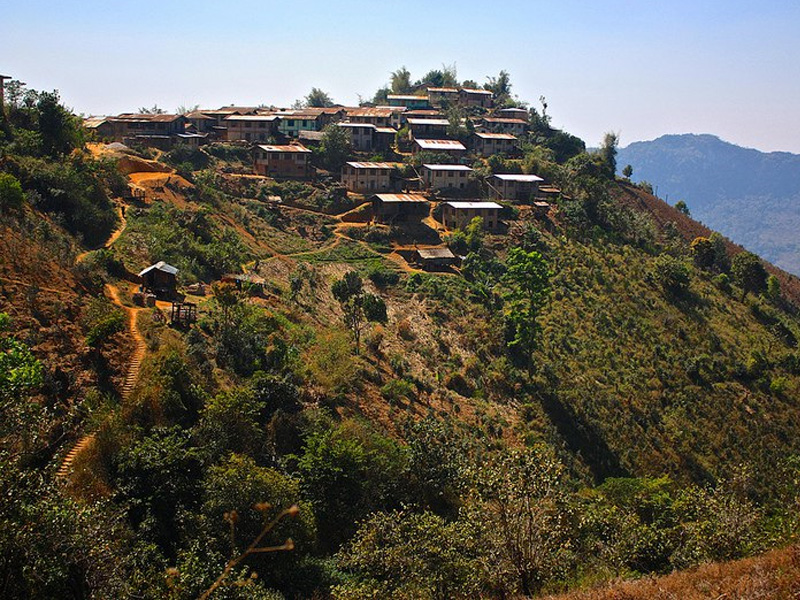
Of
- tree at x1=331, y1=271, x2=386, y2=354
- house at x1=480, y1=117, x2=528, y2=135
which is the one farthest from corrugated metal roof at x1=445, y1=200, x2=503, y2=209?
house at x1=480, y1=117, x2=528, y2=135

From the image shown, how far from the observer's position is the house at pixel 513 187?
66.4m

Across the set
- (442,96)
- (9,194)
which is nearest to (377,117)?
(442,96)

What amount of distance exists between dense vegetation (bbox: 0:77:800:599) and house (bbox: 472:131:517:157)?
7521mm

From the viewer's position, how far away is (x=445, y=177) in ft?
216

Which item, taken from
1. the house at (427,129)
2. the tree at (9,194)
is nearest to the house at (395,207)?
the house at (427,129)

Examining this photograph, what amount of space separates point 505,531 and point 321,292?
1193 inches

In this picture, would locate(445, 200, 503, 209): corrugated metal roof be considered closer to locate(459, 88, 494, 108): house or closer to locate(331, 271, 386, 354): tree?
locate(331, 271, 386, 354): tree

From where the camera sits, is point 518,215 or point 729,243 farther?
point 729,243

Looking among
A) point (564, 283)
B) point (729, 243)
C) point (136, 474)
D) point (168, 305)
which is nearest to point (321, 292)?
point (168, 305)

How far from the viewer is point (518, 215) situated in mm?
→ 63250

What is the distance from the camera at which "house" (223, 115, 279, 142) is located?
72.5 metres

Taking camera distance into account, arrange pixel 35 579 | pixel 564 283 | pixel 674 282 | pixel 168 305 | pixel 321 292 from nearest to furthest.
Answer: pixel 35 579, pixel 168 305, pixel 321 292, pixel 564 283, pixel 674 282

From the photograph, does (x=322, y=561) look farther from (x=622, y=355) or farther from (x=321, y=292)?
(x=622, y=355)

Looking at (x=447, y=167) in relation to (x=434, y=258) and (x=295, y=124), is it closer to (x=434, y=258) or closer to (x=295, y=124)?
(x=434, y=258)
